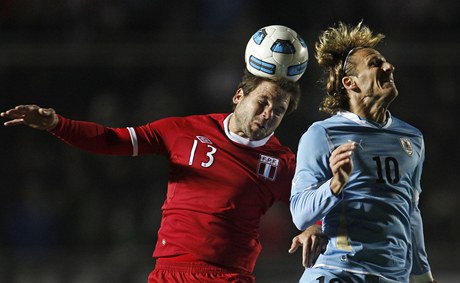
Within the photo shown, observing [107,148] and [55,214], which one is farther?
[55,214]

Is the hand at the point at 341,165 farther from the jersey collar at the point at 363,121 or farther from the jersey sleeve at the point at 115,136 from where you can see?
the jersey sleeve at the point at 115,136

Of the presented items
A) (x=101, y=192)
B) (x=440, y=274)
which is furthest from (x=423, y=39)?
(x=101, y=192)

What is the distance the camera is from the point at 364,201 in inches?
146

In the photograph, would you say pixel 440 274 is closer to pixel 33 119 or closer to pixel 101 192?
pixel 101 192

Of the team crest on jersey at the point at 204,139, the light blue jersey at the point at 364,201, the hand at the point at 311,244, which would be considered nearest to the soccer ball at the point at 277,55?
the team crest on jersey at the point at 204,139

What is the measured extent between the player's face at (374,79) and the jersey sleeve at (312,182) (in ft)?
0.97

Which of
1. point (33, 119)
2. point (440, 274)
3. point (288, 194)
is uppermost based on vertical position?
point (33, 119)

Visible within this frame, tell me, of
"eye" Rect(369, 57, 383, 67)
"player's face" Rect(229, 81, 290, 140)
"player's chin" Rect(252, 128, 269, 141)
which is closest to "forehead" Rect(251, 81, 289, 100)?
"player's face" Rect(229, 81, 290, 140)

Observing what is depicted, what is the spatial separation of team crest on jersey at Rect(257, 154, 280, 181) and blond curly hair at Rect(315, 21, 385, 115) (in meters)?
0.62

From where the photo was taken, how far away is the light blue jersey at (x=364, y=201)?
368 centimetres

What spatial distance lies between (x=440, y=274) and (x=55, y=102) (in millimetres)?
3840

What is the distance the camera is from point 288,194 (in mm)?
4840

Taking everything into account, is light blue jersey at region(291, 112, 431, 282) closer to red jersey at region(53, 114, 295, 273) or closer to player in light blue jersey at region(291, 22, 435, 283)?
player in light blue jersey at region(291, 22, 435, 283)

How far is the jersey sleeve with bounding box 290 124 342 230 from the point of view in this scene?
3.54 m
